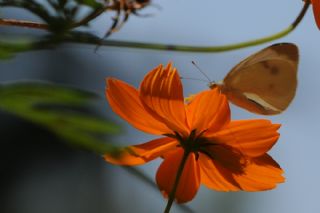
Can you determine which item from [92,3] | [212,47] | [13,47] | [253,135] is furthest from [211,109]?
[13,47]

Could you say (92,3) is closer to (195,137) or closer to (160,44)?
(160,44)

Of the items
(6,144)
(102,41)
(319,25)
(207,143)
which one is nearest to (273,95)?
(207,143)

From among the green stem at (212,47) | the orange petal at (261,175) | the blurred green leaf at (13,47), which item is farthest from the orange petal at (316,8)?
the blurred green leaf at (13,47)

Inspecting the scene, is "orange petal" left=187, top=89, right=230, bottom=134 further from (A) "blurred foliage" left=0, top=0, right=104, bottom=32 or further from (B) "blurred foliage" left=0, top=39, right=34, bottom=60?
(B) "blurred foliage" left=0, top=39, right=34, bottom=60

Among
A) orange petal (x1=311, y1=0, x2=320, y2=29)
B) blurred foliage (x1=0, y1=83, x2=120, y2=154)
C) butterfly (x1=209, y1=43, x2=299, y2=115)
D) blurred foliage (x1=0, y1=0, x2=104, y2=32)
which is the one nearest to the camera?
blurred foliage (x1=0, y1=83, x2=120, y2=154)

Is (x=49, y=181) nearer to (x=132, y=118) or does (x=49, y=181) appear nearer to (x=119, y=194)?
(x=119, y=194)

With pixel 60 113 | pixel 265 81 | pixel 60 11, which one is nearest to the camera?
pixel 60 113

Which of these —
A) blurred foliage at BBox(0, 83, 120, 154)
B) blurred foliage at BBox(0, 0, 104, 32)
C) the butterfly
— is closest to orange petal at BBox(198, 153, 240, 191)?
the butterfly
